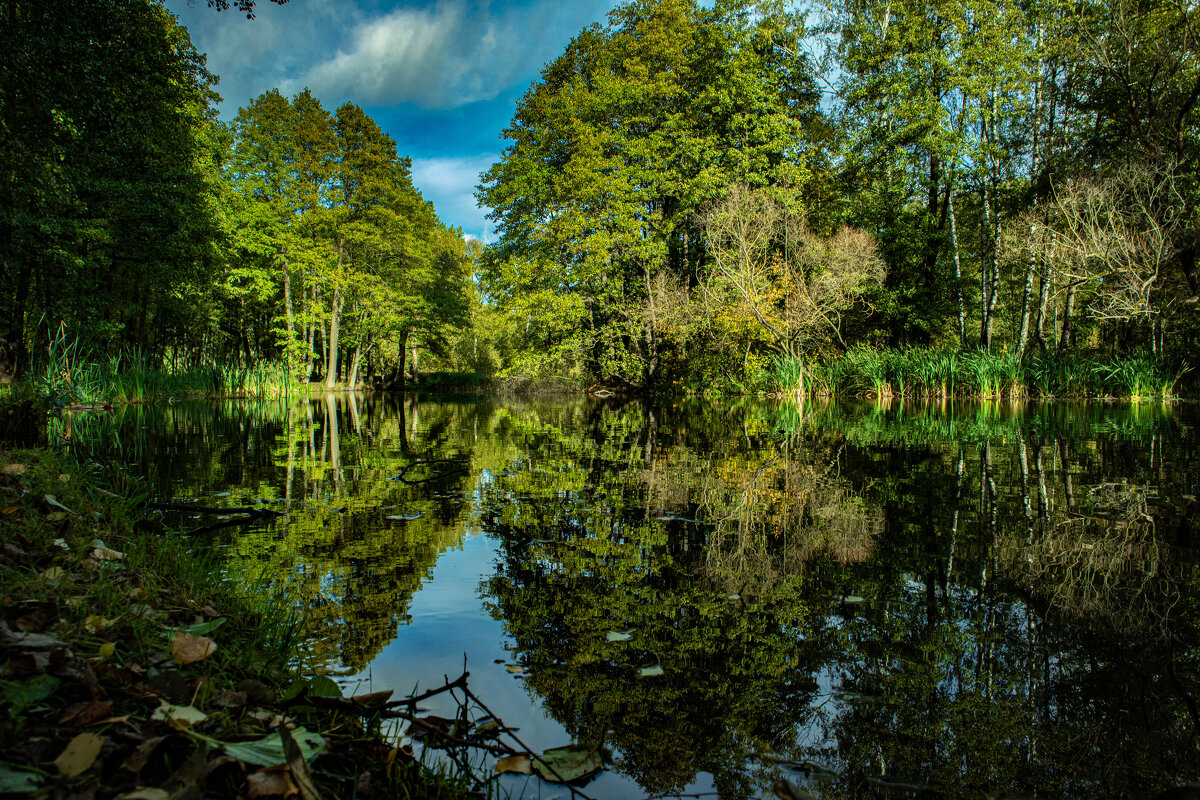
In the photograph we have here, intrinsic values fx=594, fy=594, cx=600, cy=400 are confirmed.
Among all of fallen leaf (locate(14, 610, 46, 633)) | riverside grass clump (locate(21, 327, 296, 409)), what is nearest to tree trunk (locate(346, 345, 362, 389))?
riverside grass clump (locate(21, 327, 296, 409))

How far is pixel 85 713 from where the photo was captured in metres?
1.20

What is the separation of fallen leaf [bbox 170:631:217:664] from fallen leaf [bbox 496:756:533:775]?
2.93 ft

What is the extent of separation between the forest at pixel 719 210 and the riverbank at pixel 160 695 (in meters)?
11.9

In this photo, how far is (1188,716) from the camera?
1.76 metres

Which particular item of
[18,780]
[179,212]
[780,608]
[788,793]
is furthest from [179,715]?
[179,212]

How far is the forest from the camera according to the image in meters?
15.3

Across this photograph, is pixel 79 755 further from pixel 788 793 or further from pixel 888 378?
pixel 888 378

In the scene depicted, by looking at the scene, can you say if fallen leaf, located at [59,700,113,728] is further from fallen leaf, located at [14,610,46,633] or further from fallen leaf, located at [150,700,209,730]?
fallen leaf, located at [14,610,46,633]

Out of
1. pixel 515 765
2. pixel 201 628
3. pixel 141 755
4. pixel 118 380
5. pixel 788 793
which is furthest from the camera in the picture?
pixel 118 380

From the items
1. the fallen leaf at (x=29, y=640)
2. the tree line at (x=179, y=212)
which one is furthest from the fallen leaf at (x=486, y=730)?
the tree line at (x=179, y=212)

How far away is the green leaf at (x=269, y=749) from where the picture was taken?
1.15m

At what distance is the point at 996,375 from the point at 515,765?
20.2 metres

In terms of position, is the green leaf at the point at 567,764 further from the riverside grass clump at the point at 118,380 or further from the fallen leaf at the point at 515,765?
the riverside grass clump at the point at 118,380

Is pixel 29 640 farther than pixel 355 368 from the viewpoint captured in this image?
No
